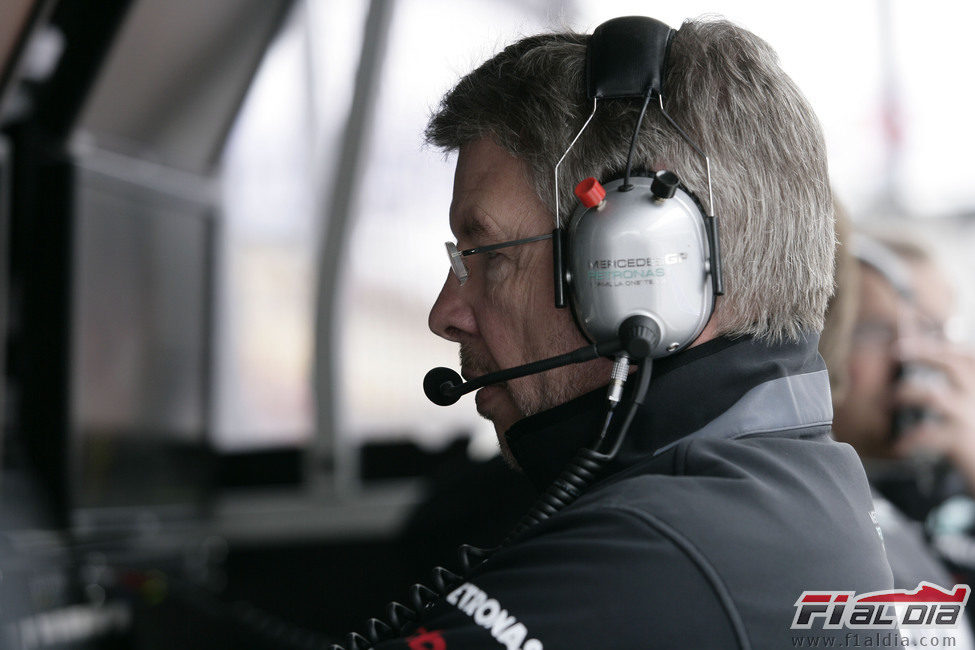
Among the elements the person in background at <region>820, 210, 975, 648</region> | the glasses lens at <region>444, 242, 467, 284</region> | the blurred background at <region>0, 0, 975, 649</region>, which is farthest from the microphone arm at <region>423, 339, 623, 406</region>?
the blurred background at <region>0, 0, 975, 649</region>

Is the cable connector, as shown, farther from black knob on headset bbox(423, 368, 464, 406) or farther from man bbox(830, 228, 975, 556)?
man bbox(830, 228, 975, 556)

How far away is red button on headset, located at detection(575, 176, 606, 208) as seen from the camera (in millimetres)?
1020

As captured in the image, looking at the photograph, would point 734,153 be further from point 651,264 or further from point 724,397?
point 724,397

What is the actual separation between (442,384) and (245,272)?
2894 millimetres

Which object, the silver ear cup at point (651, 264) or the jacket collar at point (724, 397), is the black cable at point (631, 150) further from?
the jacket collar at point (724, 397)

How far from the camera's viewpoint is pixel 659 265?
102 centimetres

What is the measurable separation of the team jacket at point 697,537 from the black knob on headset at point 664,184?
0.50 feet

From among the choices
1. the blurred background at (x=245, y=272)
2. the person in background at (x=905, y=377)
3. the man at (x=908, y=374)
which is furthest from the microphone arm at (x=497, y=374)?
the blurred background at (x=245, y=272)

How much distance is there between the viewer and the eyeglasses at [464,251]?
1.11 m

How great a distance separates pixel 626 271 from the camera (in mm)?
1027

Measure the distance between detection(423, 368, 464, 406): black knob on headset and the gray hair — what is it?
223mm

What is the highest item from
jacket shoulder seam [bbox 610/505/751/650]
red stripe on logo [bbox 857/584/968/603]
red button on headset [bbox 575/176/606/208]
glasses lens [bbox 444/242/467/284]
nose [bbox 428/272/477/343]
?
red button on headset [bbox 575/176/606/208]

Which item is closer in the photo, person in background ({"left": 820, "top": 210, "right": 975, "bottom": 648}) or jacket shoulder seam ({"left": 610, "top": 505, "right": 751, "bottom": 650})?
jacket shoulder seam ({"left": 610, "top": 505, "right": 751, "bottom": 650})

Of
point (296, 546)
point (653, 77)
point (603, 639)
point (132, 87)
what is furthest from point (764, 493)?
point (296, 546)
